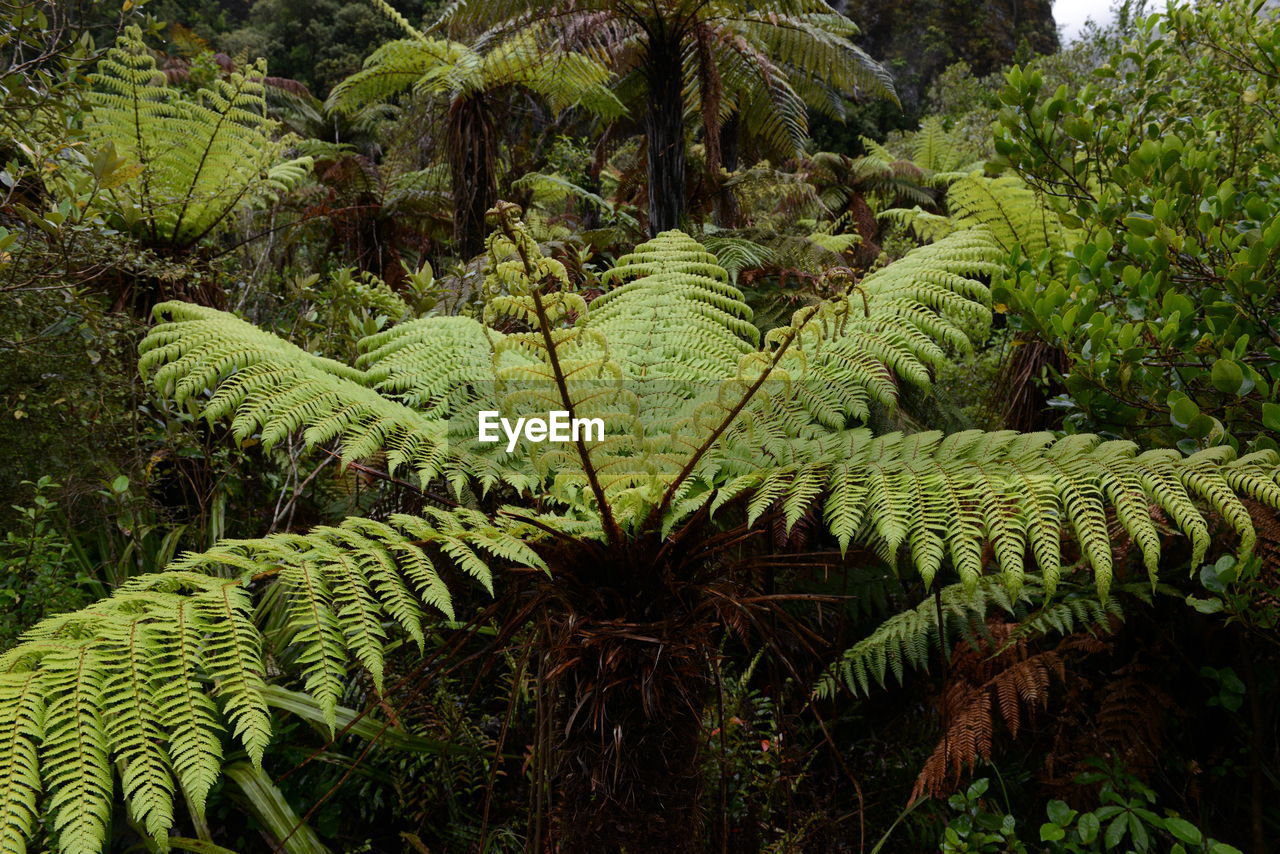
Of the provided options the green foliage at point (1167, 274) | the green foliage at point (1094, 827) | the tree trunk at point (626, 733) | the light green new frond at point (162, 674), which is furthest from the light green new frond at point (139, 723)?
the green foliage at point (1167, 274)

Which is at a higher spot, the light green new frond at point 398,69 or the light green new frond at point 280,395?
the light green new frond at point 398,69

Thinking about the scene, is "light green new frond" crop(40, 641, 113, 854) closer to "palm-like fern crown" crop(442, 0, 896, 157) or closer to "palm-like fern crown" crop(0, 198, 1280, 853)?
"palm-like fern crown" crop(0, 198, 1280, 853)

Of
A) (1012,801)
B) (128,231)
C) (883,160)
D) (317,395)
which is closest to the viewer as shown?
(317,395)

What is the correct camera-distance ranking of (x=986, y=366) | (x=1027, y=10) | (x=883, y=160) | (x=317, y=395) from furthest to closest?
(x=1027, y=10), (x=883, y=160), (x=986, y=366), (x=317, y=395)

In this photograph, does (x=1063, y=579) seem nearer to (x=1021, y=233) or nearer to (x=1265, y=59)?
(x=1265, y=59)

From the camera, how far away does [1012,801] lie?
1625mm

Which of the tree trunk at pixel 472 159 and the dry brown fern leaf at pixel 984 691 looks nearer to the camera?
the dry brown fern leaf at pixel 984 691

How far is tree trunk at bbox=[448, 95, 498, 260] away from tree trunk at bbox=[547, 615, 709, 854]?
3811 mm

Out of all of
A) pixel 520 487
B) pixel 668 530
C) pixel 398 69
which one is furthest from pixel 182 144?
pixel 398 69

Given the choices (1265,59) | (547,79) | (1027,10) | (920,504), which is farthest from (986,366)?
(1027,10)

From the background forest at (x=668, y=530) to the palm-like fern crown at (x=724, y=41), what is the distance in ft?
5.21

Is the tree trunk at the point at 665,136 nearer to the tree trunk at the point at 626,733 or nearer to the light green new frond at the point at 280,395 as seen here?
the light green new frond at the point at 280,395

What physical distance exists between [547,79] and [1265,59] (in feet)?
12.1

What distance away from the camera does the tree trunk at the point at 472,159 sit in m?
4.46
